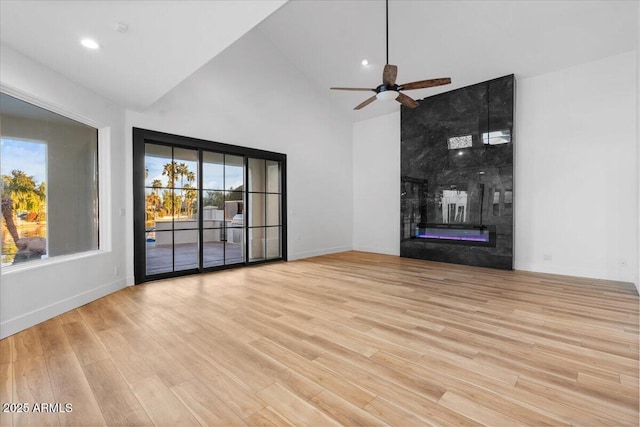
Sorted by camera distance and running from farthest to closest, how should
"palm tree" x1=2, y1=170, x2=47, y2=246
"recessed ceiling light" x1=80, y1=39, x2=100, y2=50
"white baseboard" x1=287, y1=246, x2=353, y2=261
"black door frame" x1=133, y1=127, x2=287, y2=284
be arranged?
"white baseboard" x1=287, y1=246, x2=353, y2=261
"black door frame" x1=133, y1=127, x2=287, y2=284
"palm tree" x1=2, y1=170, x2=47, y2=246
"recessed ceiling light" x1=80, y1=39, x2=100, y2=50

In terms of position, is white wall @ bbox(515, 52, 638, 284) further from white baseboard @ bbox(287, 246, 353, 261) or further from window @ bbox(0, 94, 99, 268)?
window @ bbox(0, 94, 99, 268)

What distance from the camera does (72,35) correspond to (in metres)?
2.56

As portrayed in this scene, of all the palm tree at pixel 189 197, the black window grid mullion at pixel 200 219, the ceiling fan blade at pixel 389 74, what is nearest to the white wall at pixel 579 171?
the ceiling fan blade at pixel 389 74

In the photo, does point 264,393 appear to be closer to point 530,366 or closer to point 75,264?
point 530,366

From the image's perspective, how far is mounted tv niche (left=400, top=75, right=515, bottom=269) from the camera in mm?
5480

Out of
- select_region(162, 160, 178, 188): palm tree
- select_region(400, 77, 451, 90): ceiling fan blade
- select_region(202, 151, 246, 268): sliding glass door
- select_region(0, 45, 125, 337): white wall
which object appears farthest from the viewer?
select_region(202, 151, 246, 268): sliding glass door

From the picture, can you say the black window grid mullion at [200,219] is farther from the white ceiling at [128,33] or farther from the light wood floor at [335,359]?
the white ceiling at [128,33]

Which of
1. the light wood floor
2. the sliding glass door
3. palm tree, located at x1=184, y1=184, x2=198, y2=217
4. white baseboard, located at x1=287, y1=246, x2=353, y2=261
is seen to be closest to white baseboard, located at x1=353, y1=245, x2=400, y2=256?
white baseboard, located at x1=287, y1=246, x2=353, y2=261

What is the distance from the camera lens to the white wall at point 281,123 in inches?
199

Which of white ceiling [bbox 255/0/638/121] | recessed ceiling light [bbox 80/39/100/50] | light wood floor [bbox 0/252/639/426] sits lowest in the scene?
light wood floor [bbox 0/252/639/426]

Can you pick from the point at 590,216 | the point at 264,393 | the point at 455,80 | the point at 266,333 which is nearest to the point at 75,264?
the point at 266,333

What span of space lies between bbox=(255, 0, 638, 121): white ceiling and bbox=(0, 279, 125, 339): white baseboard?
18.9 ft

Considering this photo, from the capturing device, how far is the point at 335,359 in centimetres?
220

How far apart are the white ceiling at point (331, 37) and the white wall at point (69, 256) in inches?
7.3
